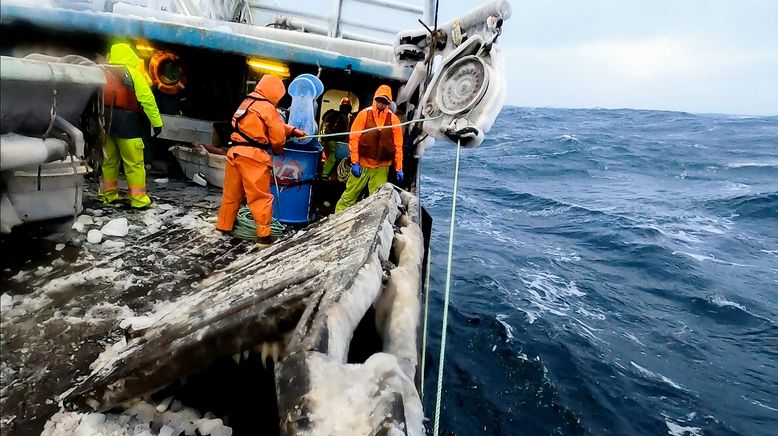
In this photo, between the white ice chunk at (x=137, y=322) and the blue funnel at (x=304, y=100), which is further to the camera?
the blue funnel at (x=304, y=100)

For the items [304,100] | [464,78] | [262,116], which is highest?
[464,78]

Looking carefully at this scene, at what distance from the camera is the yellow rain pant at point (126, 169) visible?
420 centimetres

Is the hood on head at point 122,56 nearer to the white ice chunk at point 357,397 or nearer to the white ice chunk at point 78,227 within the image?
the white ice chunk at point 78,227

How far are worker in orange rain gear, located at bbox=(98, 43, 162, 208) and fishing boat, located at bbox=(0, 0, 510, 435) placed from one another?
22cm

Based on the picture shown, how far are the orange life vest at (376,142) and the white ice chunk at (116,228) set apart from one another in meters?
2.59

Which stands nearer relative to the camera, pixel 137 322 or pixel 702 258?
pixel 137 322

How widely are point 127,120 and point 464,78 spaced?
11.8 ft

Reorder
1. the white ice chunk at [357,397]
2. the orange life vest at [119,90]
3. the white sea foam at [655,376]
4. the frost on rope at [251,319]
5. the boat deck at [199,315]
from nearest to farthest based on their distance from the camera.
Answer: the white ice chunk at [357,397]
the boat deck at [199,315]
the frost on rope at [251,319]
the orange life vest at [119,90]
the white sea foam at [655,376]

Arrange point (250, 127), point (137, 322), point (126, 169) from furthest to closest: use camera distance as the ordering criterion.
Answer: point (126, 169) → point (250, 127) → point (137, 322)

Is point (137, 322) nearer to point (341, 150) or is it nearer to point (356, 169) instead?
point (356, 169)

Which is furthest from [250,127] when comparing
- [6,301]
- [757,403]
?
[757,403]

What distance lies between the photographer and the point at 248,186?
3904 mm

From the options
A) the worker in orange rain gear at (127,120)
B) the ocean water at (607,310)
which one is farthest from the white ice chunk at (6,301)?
the ocean water at (607,310)

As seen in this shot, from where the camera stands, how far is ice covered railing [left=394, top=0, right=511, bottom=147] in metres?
4.88
